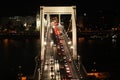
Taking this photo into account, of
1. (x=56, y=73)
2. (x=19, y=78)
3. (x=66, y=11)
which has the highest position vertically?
(x=66, y=11)

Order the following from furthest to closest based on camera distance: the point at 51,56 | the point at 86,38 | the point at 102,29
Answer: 1. the point at 102,29
2. the point at 86,38
3. the point at 51,56

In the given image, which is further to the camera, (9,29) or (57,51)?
(9,29)

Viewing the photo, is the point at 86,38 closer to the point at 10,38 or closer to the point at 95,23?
the point at 95,23


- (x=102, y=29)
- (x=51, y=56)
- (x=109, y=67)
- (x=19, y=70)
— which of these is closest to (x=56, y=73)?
(x=51, y=56)

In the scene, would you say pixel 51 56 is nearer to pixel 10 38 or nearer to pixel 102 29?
pixel 10 38

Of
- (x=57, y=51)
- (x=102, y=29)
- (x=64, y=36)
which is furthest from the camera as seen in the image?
(x=102, y=29)

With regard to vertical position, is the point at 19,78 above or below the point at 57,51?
below

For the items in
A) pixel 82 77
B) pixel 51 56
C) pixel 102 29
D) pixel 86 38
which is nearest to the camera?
pixel 82 77

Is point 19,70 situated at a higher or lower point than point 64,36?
lower

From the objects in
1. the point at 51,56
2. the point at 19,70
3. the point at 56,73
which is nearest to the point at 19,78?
the point at 19,70
